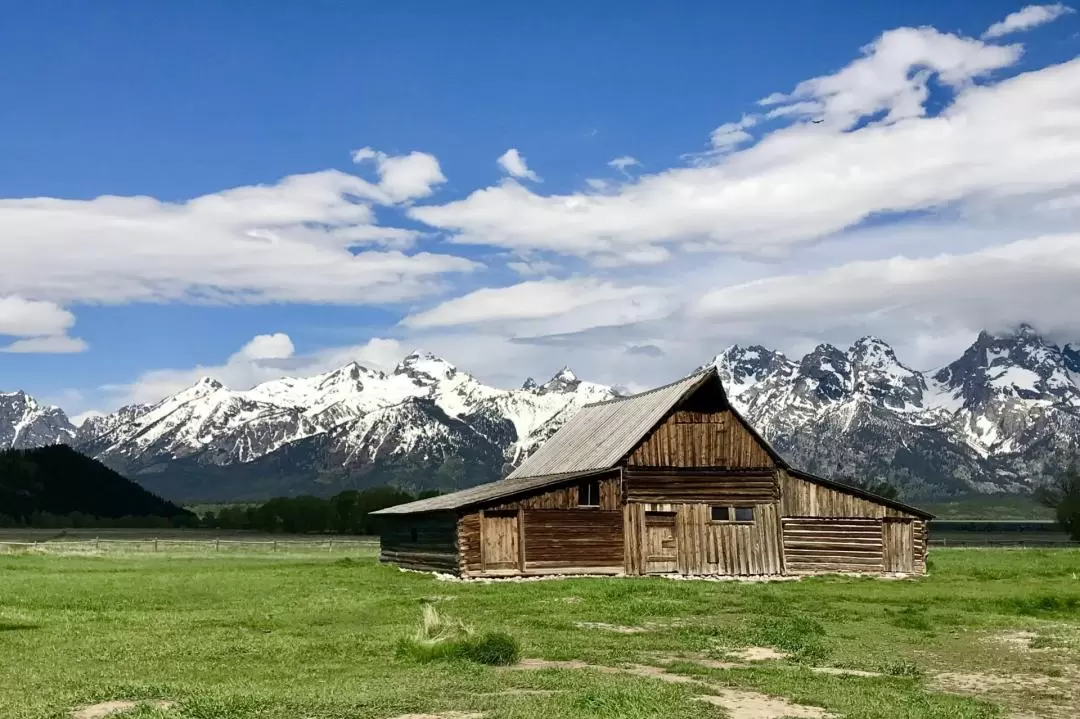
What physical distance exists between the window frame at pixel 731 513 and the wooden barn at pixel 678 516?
5cm

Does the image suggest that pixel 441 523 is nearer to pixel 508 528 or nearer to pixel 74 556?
pixel 508 528

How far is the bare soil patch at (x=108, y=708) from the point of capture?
1644 centimetres

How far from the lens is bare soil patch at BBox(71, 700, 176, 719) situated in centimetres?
1644

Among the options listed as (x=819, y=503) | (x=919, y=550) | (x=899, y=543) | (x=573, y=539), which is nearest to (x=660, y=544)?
(x=573, y=539)

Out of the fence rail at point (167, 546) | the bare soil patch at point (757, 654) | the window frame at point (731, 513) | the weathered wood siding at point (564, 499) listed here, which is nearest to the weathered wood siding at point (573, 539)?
the weathered wood siding at point (564, 499)

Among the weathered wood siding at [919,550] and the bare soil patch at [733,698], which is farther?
the weathered wood siding at [919,550]

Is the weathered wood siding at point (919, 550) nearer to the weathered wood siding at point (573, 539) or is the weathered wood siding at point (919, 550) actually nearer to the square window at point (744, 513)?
the square window at point (744, 513)

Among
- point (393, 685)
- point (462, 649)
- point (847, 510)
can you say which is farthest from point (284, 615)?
point (847, 510)

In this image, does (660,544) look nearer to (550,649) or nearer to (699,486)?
(699,486)

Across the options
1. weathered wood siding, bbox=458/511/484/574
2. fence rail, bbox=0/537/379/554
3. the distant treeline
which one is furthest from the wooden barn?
the distant treeline

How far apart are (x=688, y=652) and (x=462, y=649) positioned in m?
5.29

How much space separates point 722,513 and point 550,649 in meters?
30.8

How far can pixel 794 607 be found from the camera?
36656mm

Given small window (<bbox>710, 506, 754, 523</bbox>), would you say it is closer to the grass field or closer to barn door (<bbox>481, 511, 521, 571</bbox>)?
the grass field
